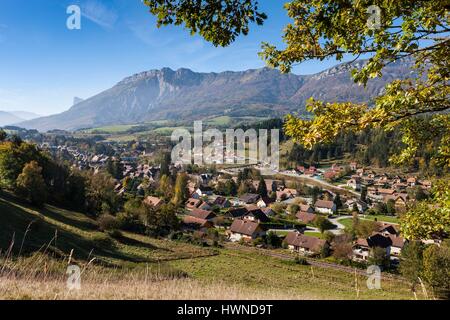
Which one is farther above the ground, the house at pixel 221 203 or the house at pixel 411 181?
the house at pixel 411 181

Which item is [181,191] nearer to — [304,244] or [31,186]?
[304,244]

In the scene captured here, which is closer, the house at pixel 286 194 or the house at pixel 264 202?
the house at pixel 264 202

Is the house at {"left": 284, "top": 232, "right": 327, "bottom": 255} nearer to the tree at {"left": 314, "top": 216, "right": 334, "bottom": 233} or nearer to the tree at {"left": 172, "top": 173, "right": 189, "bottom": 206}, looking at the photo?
the tree at {"left": 314, "top": 216, "right": 334, "bottom": 233}

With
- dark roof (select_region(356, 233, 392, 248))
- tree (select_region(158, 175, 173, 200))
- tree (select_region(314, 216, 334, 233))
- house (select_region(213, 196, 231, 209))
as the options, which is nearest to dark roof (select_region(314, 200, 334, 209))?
tree (select_region(314, 216, 334, 233))

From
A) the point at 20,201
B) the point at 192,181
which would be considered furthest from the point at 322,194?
the point at 20,201

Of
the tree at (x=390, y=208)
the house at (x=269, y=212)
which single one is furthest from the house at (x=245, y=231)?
the tree at (x=390, y=208)

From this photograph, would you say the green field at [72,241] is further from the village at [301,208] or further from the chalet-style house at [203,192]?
the chalet-style house at [203,192]

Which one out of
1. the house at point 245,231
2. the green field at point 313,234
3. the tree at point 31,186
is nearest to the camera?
the tree at point 31,186
